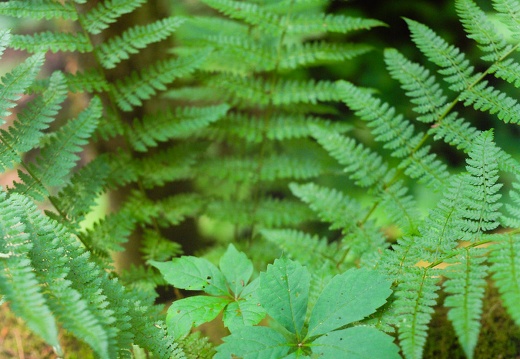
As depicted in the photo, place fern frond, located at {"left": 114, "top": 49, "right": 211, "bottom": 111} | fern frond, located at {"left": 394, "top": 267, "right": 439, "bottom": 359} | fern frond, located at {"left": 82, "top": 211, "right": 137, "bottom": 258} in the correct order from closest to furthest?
fern frond, located at {"left": 394, "top": 267, "right": 439, "bottom": 359}, fern frond, located at {"left": 82, "top": 211, "right": 137, "bottom": 258}, fern frond, located at {"left": 114, "top": 49, "right": 211, "bottom": 111}

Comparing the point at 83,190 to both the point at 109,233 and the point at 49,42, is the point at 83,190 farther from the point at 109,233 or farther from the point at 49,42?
the point at 49,42

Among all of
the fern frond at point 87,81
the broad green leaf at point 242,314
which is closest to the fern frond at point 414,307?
the broad green leaf at point 242,314

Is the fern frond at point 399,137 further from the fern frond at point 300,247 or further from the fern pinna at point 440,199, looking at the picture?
the fern frond at point 300,247

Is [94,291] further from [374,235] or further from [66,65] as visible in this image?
[66,65]

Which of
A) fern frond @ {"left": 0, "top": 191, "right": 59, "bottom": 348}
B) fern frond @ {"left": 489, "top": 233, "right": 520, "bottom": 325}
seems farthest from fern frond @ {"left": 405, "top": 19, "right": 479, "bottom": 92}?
fern frond @ {"left": 0, "top": 191, "right": 59, "bottom": 348}

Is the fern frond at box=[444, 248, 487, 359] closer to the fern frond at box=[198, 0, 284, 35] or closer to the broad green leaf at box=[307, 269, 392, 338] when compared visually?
the broad green leaf at box=[307, 269, 392, 338]

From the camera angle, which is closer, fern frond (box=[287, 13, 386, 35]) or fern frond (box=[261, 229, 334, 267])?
fern frond (box=[261, 229, 334, 267])
